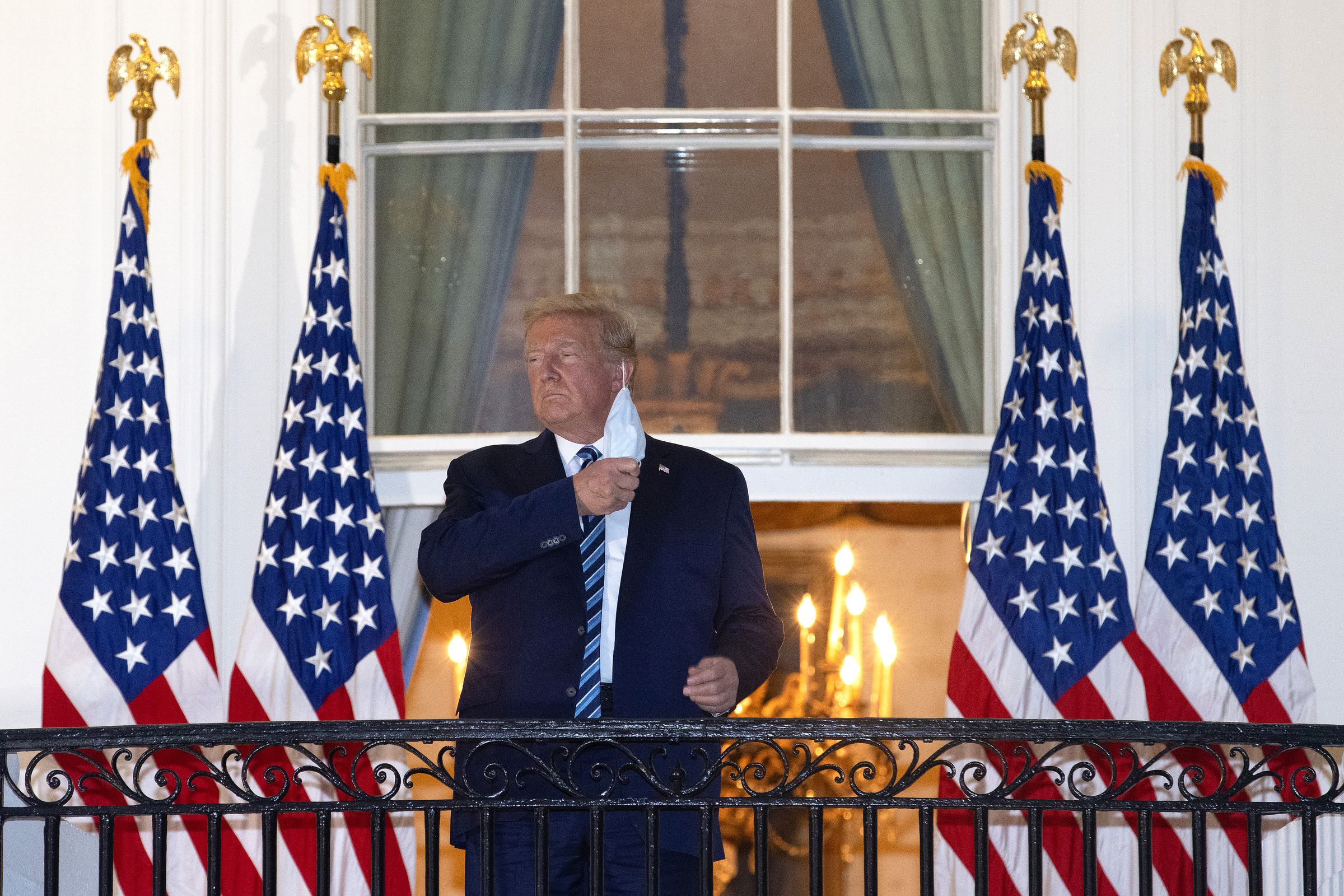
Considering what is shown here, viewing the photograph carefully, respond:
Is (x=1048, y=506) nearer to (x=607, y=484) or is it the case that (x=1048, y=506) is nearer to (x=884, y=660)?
(x=884, y=660)

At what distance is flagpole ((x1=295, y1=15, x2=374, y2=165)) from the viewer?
3705 millimetres

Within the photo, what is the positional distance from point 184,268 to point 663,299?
1.38 meters

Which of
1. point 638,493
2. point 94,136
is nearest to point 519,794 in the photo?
point 638,493

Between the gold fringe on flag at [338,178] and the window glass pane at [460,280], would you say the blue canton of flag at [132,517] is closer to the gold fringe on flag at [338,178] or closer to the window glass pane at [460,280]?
the gold fringe on flag at [338,178]

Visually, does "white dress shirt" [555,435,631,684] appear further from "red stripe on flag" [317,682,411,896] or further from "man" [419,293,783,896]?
"red stripe on flag" [317,682,411,896]

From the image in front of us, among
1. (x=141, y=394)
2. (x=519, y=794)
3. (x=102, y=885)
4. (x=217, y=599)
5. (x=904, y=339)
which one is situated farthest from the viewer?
(x=904, y=339)

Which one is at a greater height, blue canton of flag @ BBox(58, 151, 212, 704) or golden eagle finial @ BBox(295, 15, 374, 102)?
golden eagle finial @ BBox(295, 15, 374, 102)

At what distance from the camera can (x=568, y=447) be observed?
2859 mm

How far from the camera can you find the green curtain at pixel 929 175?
13.5ft

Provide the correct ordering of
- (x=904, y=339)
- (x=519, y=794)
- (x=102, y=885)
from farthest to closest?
(x=904, y=339)
(x=519, y=794)
(x=102, y=885)

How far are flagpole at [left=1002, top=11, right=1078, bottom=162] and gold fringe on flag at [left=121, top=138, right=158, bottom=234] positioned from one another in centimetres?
227

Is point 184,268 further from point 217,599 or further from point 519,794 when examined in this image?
point 519,794

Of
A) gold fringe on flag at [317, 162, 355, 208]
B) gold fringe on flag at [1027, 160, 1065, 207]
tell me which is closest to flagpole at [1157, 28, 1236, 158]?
gold fringe on flag at [1027, 160, 1065, 207]

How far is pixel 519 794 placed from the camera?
8.93 ft
